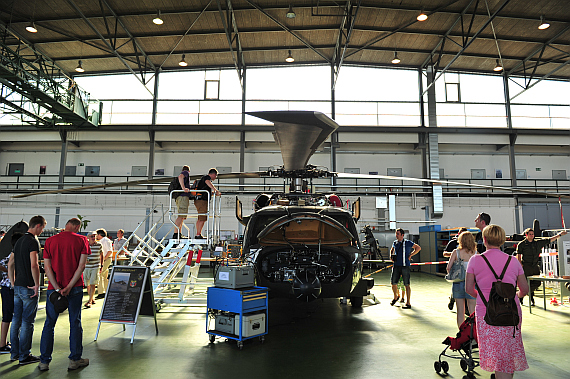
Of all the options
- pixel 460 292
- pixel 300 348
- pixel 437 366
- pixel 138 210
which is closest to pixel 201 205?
pixel 300 348

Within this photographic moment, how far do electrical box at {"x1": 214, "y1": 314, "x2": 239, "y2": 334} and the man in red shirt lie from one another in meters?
1.54

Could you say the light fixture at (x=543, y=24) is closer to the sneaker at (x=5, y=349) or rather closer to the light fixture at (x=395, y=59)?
the light fixture at (x=395, y=59)

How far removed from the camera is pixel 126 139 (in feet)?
62.5

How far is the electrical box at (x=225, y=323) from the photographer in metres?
4.58

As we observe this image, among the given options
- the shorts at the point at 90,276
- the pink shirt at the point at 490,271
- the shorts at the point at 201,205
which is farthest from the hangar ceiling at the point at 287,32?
the pink shirt at the point at 490,271

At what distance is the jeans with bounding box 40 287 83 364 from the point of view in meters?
3.70

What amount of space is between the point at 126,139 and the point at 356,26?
42.0 feet

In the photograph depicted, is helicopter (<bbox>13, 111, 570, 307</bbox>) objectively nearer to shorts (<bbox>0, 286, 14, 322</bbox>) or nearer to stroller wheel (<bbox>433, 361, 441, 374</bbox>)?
stroller wheel (<bbox>433, 361, 441, 374</bbox>)

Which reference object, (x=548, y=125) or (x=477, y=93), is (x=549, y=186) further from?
(x=477, y=93)

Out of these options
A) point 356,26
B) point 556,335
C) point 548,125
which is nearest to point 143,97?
point 356,26

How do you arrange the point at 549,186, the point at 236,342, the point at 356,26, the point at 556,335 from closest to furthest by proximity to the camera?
the point at 236,342
the point at 556,335
the point at 356,26
the point at 549,186

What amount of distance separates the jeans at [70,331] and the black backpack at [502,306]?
12.6ft

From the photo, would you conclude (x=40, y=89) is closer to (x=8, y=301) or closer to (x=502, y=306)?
(x=8, y=301)

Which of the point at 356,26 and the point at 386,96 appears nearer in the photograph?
the point at 356,26
